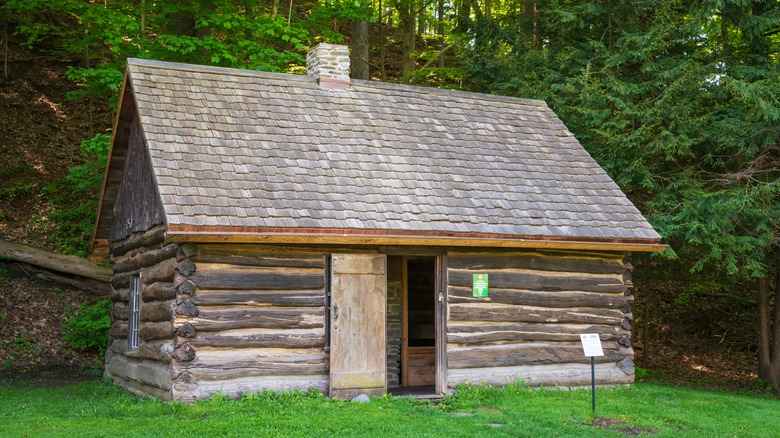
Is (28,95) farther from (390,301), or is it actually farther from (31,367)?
(390,301)

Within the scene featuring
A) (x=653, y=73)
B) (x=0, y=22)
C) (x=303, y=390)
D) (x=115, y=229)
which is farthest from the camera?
(x=0, y=22)

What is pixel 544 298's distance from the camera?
12477mm

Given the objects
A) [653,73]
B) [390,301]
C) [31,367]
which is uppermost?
[653,73]

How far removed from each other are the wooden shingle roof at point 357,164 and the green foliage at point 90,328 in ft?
7.28

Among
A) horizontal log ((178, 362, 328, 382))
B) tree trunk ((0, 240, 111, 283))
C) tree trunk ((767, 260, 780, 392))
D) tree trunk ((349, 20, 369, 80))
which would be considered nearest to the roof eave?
horizontal log ((178, 362, 328, 382))

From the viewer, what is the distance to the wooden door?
11.0 meters

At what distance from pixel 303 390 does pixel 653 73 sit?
32.6 ft

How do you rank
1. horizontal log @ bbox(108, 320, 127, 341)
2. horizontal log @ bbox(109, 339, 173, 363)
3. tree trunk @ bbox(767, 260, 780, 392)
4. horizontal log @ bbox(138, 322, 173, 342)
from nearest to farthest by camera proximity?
horizontal log @ bbox(109, 339, 173, 363)
horizontal log @ bbox(138, 322, 173, 342)
horizontal log @ bbox(108, 320, 127, 341)
tree trunk @ bbox(767, 260, 780, 392)

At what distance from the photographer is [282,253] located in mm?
10930

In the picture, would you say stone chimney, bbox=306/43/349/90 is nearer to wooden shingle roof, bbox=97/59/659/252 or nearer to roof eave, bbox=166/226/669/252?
wooden shingle roof, bbox=97/59/659/252

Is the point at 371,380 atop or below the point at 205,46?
below

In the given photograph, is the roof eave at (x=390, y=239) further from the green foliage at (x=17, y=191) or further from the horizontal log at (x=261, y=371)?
the green foliage at (x=17, y=191)

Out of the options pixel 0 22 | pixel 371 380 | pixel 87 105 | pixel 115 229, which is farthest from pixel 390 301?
pixel 0 22

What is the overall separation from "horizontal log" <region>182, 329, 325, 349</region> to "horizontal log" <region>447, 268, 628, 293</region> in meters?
Result: 2.13
